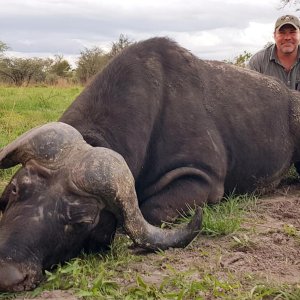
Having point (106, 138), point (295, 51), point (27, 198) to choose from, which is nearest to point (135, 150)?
point (106, 138)

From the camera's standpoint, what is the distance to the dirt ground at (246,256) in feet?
12.6

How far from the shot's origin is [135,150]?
4859 mm

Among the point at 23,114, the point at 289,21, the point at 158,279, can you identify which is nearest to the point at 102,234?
the point at 158,279

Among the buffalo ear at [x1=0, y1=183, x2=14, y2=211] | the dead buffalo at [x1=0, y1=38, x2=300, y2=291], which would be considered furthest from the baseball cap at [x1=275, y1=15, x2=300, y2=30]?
the buffalo ear at [x1=0, y1=183, x2=14, y2=211]

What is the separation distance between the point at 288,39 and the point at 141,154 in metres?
4.69

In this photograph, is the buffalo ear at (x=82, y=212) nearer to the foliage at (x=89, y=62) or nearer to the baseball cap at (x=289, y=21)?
the baseball cap at (x=289, y=21)

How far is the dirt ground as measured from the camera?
3.85 metres

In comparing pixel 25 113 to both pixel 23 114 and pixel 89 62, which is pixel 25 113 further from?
pixel 89 62

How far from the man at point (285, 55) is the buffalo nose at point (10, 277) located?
6.18 metres

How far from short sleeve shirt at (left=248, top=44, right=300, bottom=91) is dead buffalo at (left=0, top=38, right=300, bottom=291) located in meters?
1.75

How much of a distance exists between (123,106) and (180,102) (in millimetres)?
778

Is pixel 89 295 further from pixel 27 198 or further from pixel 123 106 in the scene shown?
pixel 123 106

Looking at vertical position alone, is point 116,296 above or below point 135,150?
below

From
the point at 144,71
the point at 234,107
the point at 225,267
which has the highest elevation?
the point at 144,71
